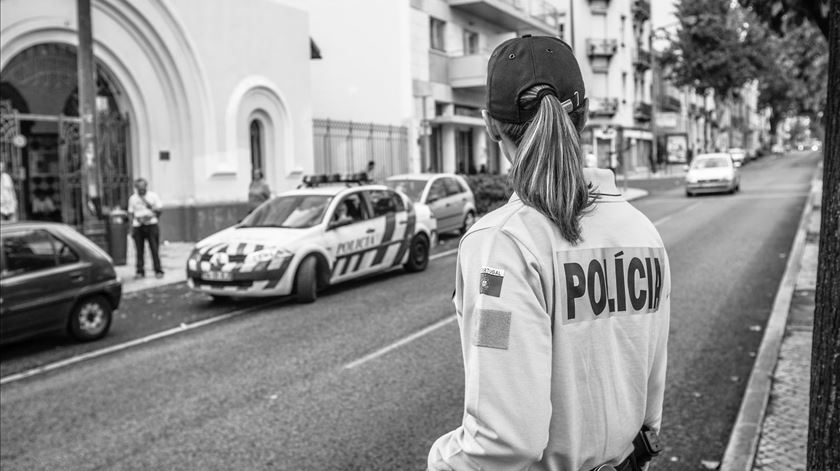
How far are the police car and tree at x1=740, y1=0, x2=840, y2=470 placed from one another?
8720 millimetres

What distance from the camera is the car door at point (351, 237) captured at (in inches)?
466

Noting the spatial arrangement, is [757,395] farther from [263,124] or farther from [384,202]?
[263,124]

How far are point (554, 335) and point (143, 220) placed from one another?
1297cm

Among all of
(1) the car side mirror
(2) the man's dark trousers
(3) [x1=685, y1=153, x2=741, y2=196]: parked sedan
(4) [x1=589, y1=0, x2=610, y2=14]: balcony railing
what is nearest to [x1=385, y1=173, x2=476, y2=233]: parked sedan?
(1) the car side mirror

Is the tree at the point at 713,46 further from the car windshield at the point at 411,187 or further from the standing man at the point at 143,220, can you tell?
the standing man at the point at 143,220

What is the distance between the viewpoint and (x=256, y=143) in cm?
2150

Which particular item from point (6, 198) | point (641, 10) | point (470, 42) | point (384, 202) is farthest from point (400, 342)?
point (641, 10)

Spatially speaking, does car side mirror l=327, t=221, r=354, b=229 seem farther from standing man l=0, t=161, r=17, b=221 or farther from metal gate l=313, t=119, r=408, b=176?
metal gate l=313, t=119, r=408, b=176

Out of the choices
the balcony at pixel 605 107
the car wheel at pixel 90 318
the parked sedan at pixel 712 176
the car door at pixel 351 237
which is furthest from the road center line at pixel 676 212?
the balcony at pixel 605 107

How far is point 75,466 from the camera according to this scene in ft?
16.9

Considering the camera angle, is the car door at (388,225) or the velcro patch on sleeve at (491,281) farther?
the car door at (388,225)

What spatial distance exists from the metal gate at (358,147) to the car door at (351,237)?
1096 centimetres

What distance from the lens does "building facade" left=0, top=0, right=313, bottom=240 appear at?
52.4 ft

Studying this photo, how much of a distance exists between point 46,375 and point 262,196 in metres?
10.0
